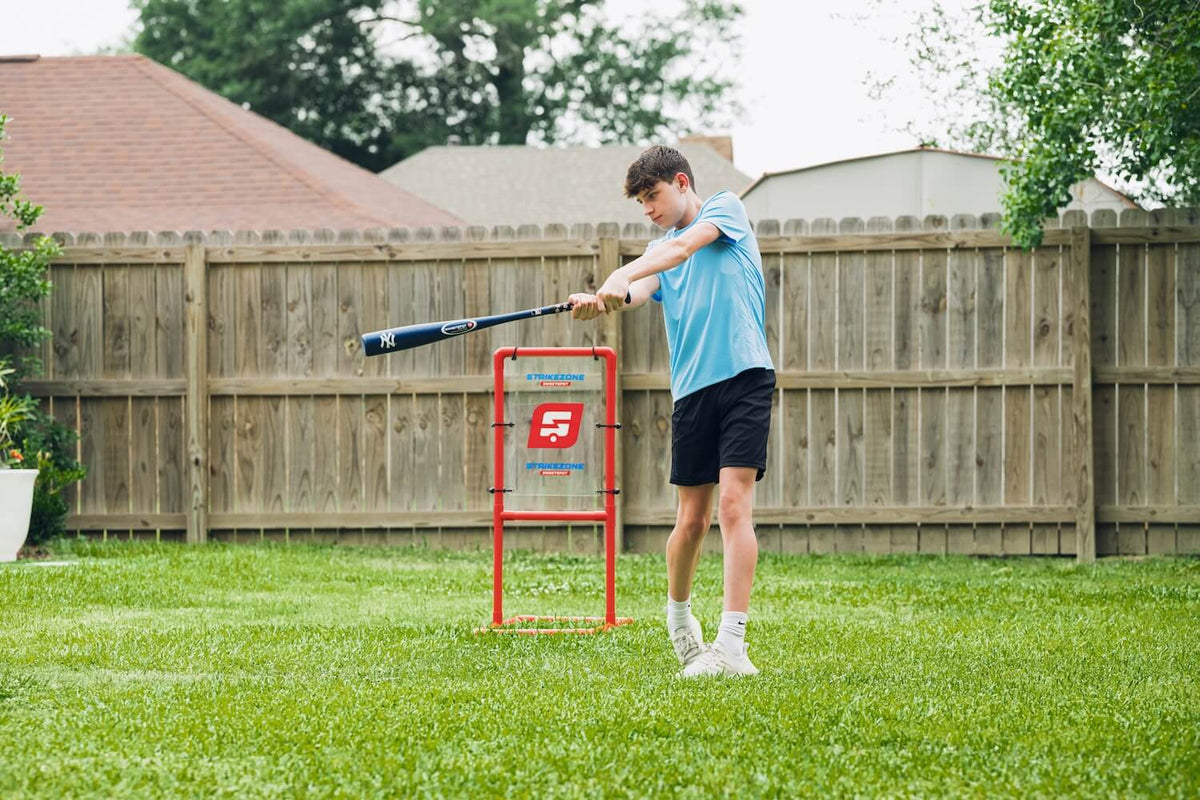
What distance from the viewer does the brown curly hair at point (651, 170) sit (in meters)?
4.84

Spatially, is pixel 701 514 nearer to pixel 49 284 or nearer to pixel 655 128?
pixel 49 284

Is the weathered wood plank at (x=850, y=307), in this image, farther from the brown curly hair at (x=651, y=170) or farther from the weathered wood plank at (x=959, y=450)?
the brown curly hair at (x=651, y=170)

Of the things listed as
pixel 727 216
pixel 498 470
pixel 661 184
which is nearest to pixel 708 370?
pixel 727 216

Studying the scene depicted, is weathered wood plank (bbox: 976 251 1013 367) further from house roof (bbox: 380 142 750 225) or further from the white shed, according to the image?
house roof (bbox: 380 142 750 225)

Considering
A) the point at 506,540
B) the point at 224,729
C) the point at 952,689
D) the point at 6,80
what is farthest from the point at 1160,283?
the point at 6,80

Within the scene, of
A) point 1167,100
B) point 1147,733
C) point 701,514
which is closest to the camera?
point 1147,733

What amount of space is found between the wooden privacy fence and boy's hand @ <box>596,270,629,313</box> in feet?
13.6

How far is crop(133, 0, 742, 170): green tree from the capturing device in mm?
29625

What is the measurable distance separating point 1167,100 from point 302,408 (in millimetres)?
5397

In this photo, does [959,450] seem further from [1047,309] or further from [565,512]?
[565,512]

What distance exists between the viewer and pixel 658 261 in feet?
15.2

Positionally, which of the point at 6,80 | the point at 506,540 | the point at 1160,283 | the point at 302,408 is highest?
the point at 6,80

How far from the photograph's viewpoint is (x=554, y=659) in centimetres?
493

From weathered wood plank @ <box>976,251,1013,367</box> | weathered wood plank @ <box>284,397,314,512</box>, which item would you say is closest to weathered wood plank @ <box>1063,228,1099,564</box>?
weathered wood plank @ <box>976,251,1013,367</box>
